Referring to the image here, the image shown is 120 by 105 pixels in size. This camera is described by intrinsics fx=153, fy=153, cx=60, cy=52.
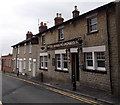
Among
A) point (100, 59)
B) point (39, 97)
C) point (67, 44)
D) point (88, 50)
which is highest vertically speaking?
point (67, 44)

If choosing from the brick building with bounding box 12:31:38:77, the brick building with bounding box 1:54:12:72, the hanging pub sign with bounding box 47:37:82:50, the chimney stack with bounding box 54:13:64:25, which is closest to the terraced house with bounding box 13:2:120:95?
the hanging pub sign with bounding box 47:37:82:50

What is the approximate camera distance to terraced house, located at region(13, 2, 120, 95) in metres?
10.1

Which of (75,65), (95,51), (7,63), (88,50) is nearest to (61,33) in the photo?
(75,65)

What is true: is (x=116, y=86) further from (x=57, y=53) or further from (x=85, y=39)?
(x=57, y=53)

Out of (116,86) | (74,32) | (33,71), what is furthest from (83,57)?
(33,71)

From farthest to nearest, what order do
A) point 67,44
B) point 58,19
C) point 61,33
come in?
point 58,19, point 61,33, point 67,44

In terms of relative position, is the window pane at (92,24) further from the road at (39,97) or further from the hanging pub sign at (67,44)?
the road at (39,97)

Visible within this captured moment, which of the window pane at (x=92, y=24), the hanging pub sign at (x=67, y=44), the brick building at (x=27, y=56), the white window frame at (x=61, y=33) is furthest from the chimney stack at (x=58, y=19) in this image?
the window pane at (x=92, y=24)

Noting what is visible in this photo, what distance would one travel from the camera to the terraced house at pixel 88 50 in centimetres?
1007

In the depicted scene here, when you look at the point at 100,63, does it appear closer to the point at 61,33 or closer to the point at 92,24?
the point at 92,24

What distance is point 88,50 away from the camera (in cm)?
1212

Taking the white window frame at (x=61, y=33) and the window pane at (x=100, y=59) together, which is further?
the white window frame at (x=61, y=33)

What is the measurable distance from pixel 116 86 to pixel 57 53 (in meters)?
8.18

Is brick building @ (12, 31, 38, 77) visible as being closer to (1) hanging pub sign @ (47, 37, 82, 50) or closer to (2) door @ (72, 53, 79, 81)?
(1) hanging pub sign @ (47, 37, 82, 50)
